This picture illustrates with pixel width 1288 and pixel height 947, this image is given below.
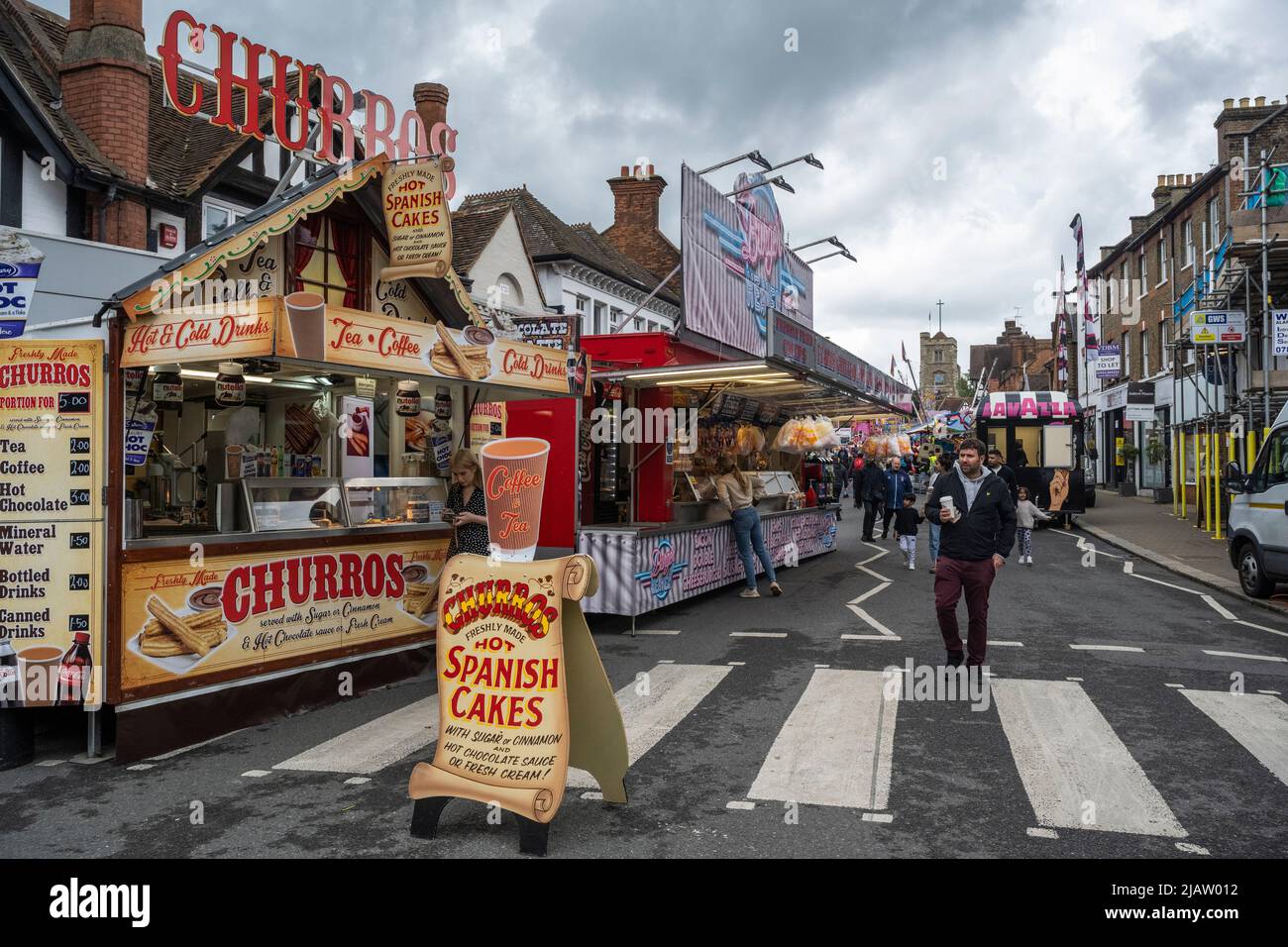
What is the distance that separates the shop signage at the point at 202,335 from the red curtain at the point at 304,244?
3.57m

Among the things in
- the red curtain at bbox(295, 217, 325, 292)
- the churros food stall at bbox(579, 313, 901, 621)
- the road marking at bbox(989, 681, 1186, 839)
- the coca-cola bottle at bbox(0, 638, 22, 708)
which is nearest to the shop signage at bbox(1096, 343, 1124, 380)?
the churros food stall at bbox(579, 313, 901, 621)

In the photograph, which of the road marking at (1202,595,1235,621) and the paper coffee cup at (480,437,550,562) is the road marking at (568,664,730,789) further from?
the road marking at (1202,595,1235,621)

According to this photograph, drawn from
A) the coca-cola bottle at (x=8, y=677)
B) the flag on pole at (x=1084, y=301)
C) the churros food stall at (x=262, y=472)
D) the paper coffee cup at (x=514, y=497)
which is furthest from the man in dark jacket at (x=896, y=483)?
the flag on pole at (x=1084, y=301)

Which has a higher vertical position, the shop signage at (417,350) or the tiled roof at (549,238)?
the tiled roof at (549,238)

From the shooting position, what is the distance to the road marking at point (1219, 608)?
1077 cm

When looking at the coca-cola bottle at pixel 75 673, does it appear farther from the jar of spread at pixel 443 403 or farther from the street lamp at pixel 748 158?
the street lamp at pixel 748 158

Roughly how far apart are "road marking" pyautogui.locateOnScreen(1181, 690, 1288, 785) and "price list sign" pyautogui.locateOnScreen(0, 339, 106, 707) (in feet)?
23.1

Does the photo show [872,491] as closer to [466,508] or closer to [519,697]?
[466,508]

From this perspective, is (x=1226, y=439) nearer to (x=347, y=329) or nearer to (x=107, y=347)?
(x=347, y=329)

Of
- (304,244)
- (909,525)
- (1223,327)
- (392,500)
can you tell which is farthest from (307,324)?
(1223,327)

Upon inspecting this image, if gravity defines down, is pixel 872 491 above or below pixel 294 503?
below

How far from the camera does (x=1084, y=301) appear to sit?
4419cm

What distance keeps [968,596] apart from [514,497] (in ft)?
15.1

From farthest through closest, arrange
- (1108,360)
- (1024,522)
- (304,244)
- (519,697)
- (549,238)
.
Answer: (1108,360), (549,238), (1024,522), (304,244), (519,697)
